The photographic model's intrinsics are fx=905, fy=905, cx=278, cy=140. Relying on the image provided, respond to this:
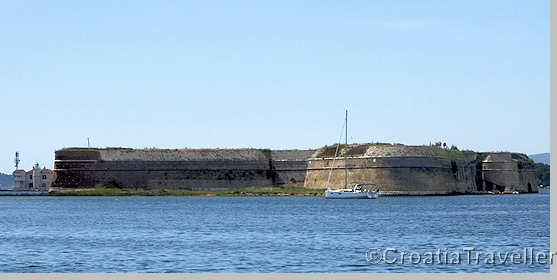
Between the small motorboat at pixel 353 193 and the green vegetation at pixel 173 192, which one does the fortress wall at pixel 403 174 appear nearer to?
the small motorboat at pixel 353 193

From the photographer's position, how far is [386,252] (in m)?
31.2

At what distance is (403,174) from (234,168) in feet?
74.9

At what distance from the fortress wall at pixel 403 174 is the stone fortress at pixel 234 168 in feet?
0.87

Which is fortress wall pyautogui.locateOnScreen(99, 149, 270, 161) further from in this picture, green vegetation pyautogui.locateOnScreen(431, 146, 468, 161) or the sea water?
the sea water

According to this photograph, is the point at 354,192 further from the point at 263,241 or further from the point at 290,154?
the point at 263,241

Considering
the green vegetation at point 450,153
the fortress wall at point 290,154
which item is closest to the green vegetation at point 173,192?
the fortress wall at point 290,154

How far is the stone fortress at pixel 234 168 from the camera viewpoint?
333 feet

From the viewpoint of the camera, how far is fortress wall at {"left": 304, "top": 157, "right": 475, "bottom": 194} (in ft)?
306

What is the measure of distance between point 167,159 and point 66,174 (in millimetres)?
11889

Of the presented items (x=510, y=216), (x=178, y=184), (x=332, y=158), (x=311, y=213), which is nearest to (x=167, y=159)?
(x=178, y=184)

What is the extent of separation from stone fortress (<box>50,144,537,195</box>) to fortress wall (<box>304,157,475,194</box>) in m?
0.27

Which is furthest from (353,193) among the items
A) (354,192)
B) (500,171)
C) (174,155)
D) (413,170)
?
(500,171)

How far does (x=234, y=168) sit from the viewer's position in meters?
107

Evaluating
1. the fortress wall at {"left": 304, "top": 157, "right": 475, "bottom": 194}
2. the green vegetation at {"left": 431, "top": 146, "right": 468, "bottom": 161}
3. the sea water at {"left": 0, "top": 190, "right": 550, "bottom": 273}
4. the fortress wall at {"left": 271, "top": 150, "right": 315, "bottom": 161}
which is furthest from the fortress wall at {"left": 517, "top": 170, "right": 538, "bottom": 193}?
the sea water at {"left": 0, "top": 190, "right": 550, "bottom": 273}
